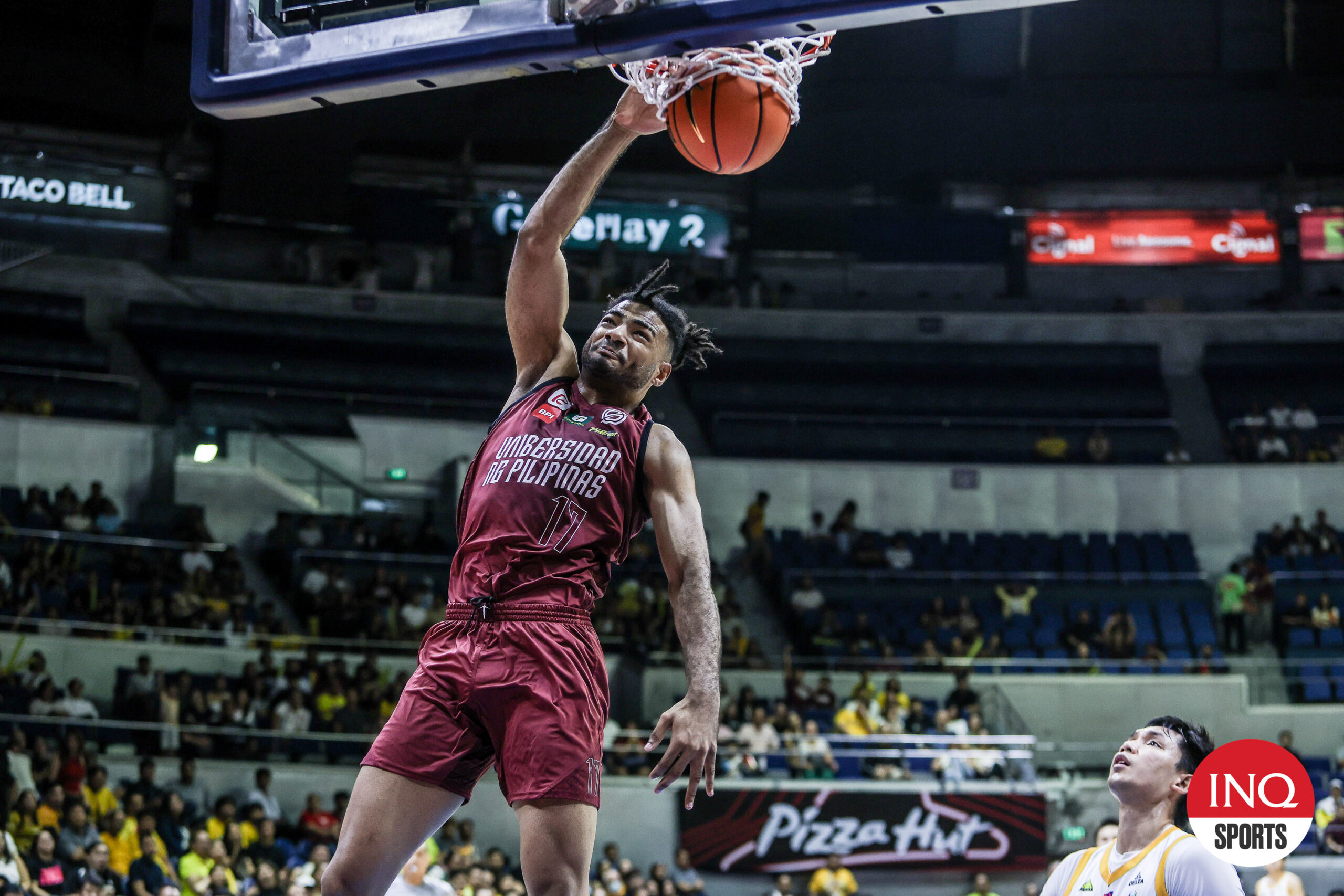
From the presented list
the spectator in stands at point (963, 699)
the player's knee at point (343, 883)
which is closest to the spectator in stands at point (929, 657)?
the spectator in stands at point (963, 699)

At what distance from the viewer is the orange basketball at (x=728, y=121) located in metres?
4.09

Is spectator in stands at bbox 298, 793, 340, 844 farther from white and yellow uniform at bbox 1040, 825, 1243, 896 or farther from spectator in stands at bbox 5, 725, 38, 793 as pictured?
white and yellow uniform at bbox 1040, 825, 1243, 896

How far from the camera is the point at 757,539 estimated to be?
2064 centimetres

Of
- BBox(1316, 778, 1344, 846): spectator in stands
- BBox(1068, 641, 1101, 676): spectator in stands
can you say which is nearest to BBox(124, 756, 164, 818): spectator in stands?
BBox(1068, 641, 1101, 676): spectator in stands

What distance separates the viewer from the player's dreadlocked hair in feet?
14.0

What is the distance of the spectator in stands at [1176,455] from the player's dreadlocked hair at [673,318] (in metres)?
19.2

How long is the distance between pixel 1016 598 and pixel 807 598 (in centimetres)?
284

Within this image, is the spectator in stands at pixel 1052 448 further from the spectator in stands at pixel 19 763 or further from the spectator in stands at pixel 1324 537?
the spectator in stands at pixel 19 763

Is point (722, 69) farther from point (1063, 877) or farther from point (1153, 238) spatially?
point (1153, 238)

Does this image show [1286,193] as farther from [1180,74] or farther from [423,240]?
A: [423,240]

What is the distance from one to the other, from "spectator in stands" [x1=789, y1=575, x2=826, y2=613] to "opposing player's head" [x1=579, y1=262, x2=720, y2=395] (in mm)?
14943

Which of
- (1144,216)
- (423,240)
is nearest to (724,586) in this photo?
(423,240)

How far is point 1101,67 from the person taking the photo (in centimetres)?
2527

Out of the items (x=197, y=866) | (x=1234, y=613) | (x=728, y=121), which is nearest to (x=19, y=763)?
(x=197, y=866)
